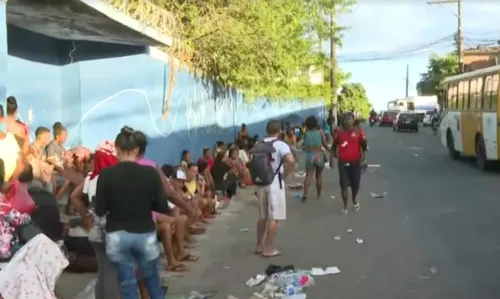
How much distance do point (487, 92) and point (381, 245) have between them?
38.9 ft

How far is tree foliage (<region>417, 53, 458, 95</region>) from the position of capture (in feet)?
291

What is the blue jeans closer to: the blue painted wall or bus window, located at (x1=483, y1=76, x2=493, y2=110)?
the blue painted wall

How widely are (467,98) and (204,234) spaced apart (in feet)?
46.8

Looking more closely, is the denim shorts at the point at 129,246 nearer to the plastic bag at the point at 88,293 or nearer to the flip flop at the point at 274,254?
the plastic bag at the point at 88,293

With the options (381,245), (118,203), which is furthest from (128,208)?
(381,245)

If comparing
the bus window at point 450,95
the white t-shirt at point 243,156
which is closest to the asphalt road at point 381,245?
the white t-shirt at point 243,156

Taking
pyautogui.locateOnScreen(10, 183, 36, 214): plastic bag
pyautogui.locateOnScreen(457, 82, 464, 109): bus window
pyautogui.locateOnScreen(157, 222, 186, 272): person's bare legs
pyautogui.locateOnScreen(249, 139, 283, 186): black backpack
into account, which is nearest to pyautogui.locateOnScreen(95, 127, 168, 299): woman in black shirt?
pyautogui.locateOnScreen(10, 183, 36, 214): plastic bag

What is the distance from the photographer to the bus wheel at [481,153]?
20.7 metres

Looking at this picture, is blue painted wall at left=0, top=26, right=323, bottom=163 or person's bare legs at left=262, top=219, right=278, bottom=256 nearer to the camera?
person's bare legs at left=262, top=219, right=278, bottom=256

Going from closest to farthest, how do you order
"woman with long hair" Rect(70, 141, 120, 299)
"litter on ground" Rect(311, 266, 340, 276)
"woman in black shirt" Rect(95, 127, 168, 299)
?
"woman in black shirt" Rect(95, 127, 168, 299), "woman with long hair" Rect(70, 141, 120, 299), "litter on ground" Rect(311, 266, 340, 276)

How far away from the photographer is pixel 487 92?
67.6ft

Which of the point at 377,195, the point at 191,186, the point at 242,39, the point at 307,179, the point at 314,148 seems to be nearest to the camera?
the point at 191,186

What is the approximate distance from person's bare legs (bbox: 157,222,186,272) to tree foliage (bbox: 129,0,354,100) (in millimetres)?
8076

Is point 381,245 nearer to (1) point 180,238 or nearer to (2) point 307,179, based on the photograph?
(1) point 180,238
